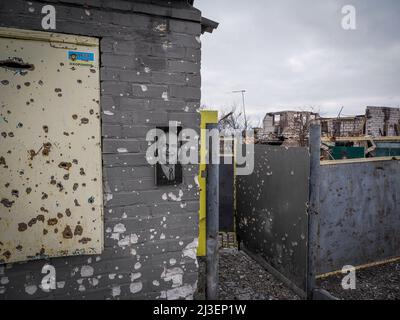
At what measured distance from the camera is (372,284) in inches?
133

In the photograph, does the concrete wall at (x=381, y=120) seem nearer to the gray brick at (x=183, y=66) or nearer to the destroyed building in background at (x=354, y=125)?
the destroyed building in background at (x=354, y=125)

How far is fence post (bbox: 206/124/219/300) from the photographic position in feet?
7.79

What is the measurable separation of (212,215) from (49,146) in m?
1.39

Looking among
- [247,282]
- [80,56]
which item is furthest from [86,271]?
[247,282]

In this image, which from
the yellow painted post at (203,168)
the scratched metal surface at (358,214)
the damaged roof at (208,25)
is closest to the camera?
the damaged roof at (208,25)

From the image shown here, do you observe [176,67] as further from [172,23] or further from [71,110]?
[71,110]

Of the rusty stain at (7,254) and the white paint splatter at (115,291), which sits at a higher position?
the rusty stain at (7,254)

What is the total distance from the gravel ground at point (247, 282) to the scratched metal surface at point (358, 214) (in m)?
0.58

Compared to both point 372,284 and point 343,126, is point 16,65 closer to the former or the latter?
point 372,284

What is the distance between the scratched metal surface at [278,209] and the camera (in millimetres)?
3150

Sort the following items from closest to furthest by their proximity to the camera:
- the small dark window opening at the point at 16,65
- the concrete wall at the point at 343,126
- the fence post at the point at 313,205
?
1. the small dark window opening at the point at 16,65
2. the fence post at the point at 313,205
3. the concrete wall at the point at 343,126

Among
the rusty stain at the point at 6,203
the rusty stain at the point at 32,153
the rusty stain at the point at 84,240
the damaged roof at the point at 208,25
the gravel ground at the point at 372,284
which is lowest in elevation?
the gravel ground at the point at 372,284

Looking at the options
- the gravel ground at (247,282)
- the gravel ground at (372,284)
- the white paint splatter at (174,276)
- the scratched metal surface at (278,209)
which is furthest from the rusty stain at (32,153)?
the gravel ground at (372,284)
